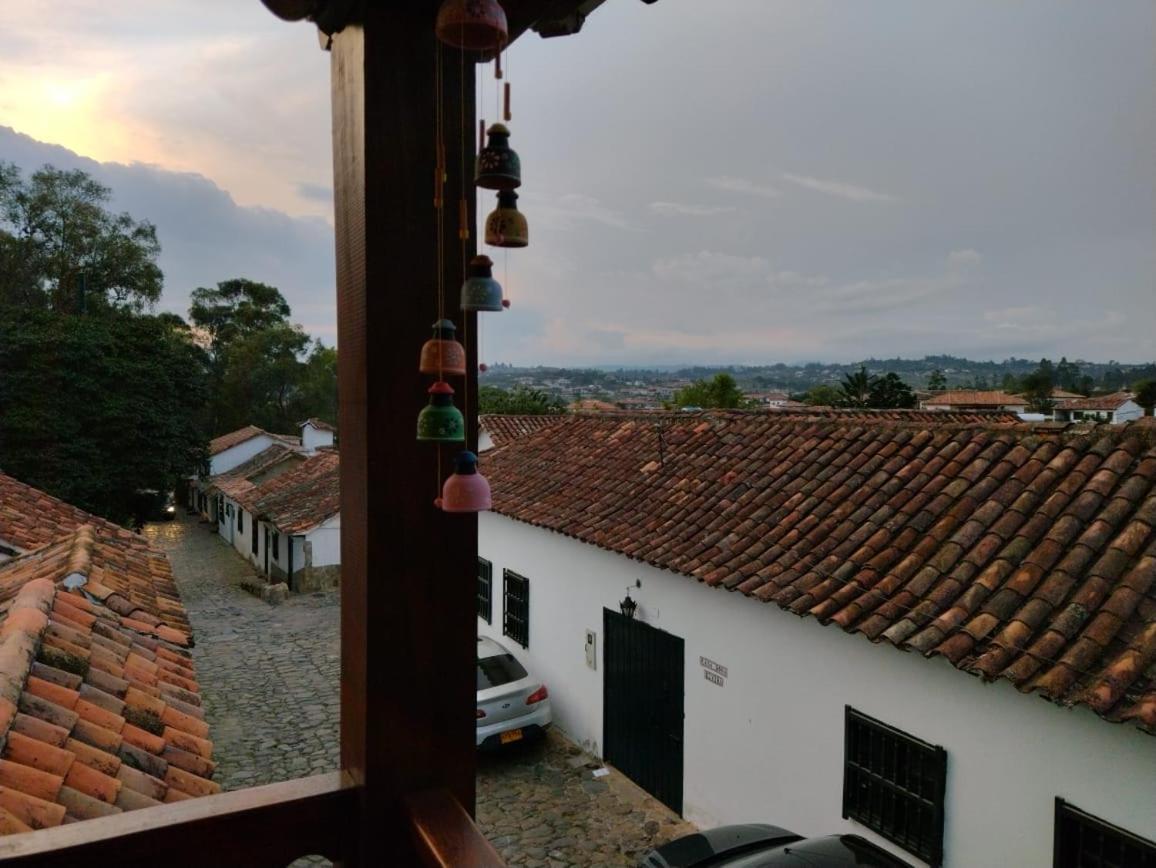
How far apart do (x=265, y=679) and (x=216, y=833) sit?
499 inches

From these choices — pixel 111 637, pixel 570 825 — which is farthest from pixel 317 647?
pixel 111 637

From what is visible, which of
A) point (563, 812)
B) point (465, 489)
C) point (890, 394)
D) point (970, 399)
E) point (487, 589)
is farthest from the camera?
point (970, 399)

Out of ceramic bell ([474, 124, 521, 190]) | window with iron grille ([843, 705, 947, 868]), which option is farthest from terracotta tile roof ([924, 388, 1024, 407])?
ceramic bell ([474, 124, 521, 190])

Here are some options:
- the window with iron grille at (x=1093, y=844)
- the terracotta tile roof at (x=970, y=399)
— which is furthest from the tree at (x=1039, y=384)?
the window with iron grille at (x=1093, y=844)

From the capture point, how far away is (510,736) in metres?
9.36

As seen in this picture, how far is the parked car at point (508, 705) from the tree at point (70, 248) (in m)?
24.5

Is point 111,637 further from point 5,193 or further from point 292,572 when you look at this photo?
point 5,193

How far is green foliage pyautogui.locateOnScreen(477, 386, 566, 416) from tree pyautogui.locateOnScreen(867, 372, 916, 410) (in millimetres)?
17226

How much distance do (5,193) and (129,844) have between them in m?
32.4

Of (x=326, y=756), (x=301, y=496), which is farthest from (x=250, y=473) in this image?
(x=326, y=756)

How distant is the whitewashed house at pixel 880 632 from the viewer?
4.71 metres

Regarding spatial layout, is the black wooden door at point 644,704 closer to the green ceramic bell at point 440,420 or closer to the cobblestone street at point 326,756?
the cobblestone street at point 326,756

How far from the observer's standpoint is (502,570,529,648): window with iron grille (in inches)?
444

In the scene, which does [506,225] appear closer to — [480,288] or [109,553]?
[480,288]
